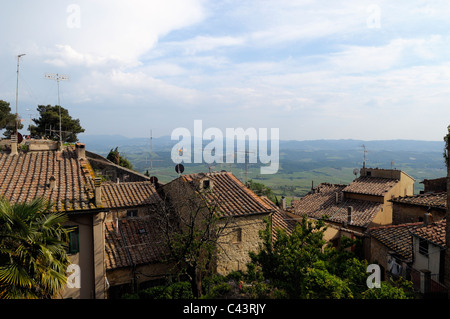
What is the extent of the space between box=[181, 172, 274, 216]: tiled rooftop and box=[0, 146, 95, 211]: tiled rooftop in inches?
234

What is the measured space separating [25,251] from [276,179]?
14082cm

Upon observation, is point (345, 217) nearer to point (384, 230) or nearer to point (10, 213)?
point (384, 230)

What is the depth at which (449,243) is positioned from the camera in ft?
34.8

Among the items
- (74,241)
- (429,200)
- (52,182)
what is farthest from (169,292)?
(429,200)

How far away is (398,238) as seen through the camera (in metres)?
15.3

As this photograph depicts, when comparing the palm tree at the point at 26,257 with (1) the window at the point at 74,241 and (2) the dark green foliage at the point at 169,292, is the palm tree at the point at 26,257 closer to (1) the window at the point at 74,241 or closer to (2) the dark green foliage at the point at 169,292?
(1) the window at the point at 74,241

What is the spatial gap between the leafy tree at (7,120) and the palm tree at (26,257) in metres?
37.3

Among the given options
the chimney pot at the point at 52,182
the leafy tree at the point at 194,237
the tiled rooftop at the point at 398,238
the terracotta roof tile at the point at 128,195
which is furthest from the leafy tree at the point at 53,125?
the tiled rooftop at the point at 398,238

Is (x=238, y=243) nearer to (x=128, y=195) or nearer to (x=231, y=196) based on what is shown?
(x=231, y=196)

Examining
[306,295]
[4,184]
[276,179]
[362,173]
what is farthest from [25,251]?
[276,179]

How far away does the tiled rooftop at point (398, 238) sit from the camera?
14123 millimetres

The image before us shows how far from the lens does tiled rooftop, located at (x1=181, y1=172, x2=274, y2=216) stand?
1602 cm

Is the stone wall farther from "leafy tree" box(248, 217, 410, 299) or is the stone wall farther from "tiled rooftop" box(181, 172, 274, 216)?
"leafy tree" box(248, 217, 410, 299)
